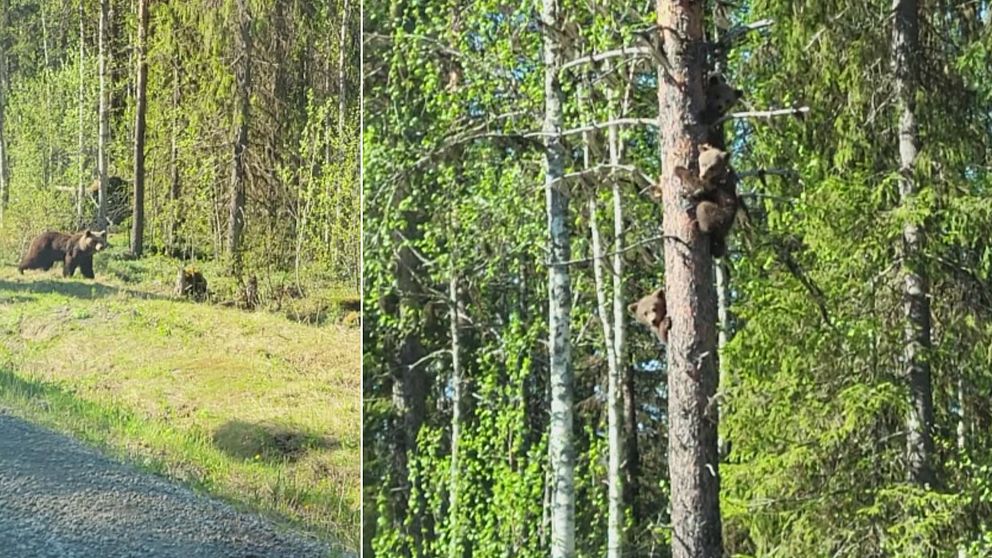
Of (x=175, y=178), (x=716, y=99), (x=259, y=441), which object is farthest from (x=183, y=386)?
(x=716, y=99)

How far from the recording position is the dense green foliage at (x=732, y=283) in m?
3.74

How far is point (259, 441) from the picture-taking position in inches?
174

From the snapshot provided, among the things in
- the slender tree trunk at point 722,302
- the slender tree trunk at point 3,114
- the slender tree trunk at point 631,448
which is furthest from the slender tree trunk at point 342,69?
the slender tree trunk at point 722,302

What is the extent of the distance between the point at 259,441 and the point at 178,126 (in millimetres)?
1155

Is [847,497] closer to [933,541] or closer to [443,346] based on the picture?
[933,541]

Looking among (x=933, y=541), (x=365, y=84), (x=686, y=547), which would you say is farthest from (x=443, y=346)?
(x=933, y=541)

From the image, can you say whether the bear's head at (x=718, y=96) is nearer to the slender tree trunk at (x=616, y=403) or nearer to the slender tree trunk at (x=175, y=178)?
the slender tree trunk at (x=616, y=403)

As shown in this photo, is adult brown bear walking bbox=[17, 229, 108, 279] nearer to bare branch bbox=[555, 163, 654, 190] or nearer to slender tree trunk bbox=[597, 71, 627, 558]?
bare branch bbox=[555, 163, 654, 190]

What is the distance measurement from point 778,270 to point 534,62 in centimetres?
115

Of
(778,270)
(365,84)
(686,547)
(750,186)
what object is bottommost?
(686,547)

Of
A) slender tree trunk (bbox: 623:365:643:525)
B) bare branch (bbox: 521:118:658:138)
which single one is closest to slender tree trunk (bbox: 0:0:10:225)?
bare branch (bbox: 521:118:658:138)

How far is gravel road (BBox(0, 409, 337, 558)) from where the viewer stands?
425cm

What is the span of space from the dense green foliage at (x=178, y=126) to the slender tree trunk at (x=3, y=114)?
1 cm

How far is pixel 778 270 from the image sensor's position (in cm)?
395
